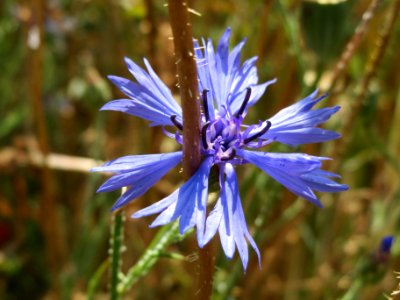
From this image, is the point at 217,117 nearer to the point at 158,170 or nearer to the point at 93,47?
the point at 158,170

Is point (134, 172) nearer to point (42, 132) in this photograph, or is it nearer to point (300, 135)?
point (300, 135)

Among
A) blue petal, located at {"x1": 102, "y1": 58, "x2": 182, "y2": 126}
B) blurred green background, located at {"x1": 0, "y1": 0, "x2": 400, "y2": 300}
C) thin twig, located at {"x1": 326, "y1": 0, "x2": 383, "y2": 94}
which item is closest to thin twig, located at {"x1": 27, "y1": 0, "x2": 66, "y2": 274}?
blurred green background, located at {"x1": 0, "y1": 0, "x2": 400, "y2": 300}

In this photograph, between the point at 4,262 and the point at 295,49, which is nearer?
the point at 295,49

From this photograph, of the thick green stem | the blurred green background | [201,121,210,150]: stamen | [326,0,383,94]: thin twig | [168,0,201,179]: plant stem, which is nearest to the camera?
[168,0,201,179]: plant stem

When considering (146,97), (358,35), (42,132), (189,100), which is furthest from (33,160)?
(189,100)

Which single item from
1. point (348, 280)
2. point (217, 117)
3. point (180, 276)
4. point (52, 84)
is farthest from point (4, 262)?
point (217, 117)

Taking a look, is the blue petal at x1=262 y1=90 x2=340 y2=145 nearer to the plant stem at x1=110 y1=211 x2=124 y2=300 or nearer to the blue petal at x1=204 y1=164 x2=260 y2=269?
the blue petal at x1=204 y1=164 x2=260 y2=269

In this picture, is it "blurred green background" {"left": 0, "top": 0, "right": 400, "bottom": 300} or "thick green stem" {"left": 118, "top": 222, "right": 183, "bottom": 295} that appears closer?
"thick green stem" {"left": 118, "top": 222, "right": 183, "bottom": 295}
